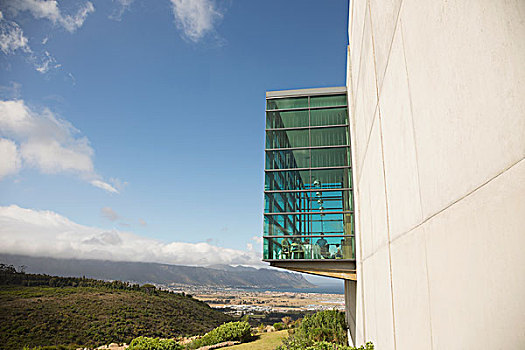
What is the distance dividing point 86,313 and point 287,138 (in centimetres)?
4909

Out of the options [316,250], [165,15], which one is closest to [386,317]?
[316,250]

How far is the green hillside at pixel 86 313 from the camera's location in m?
44.6

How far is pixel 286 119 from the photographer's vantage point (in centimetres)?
1688

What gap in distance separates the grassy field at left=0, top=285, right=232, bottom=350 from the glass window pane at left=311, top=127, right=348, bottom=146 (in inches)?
1756

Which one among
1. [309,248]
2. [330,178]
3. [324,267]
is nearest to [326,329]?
[324,267]

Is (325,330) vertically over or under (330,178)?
under

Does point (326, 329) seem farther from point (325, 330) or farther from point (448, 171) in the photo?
point (448, 171)

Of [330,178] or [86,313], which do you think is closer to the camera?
[330,178]

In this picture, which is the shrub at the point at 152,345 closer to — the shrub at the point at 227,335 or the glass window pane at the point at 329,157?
the shrub at the point at 227,335

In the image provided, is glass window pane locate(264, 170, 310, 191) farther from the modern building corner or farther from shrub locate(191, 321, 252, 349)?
shrub locate(191, 321, 252, 349)

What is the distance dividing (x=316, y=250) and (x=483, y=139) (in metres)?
12.9

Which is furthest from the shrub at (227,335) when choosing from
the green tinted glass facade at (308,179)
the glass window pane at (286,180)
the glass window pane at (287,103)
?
the glass window pane at (287,103)

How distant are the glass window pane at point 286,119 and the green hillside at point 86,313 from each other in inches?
1729

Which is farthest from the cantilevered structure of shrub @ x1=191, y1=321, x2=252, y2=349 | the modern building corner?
shrub @ x1=191, y1=321, x2=252, y2=349
